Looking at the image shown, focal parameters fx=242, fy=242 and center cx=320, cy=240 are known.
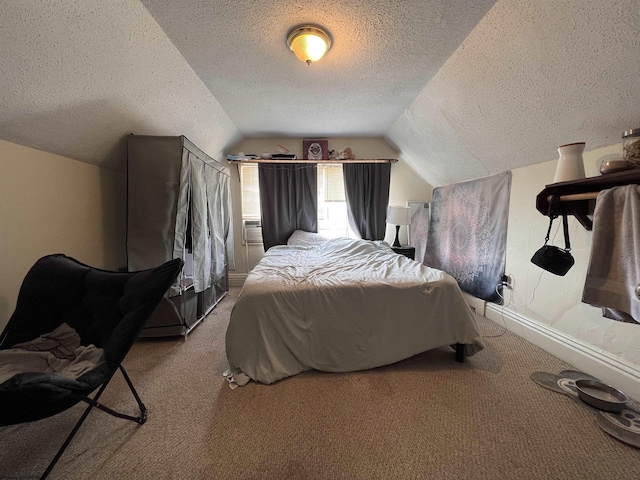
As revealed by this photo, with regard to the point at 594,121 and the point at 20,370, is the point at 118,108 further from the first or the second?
the point at 594,121

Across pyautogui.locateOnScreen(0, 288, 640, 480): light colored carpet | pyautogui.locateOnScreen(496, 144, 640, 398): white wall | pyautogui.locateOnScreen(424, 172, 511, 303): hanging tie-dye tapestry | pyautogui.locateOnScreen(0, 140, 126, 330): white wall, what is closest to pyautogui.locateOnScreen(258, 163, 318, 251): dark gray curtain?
pyautogui.locateOnScreen(0, 140, 126, 330): white wall

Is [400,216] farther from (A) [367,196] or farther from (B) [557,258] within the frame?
(B) [557,258]

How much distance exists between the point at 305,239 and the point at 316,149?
54.8 inches

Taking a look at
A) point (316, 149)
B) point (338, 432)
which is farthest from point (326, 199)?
point (338, 432)

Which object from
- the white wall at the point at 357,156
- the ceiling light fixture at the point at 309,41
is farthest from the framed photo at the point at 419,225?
the ceiling light fixture at the point at 309,41

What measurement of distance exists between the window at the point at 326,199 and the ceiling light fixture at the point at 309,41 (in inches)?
83.9

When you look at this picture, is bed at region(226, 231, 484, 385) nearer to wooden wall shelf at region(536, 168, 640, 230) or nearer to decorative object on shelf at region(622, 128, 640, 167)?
wooden wall shelf at region(536, 168, 640, 230)

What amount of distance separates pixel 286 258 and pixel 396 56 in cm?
206

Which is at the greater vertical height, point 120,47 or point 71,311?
point 120,47

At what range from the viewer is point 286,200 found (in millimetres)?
3721

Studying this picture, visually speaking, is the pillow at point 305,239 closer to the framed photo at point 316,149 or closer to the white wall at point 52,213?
the framed photo at point 316,149

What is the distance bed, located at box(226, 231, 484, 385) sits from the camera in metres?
1.67

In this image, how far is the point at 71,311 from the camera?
4.64 feet

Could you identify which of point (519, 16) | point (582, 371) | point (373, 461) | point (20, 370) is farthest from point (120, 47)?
point (582, 371)
